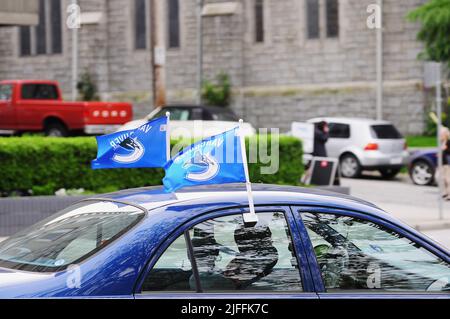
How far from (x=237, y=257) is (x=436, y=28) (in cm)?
2764

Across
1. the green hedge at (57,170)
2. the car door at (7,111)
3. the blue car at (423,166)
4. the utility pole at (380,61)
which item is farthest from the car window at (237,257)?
the utility pole at (380,61)

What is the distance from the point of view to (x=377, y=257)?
5.06 metres

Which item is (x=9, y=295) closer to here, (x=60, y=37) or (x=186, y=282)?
(x=186, y=282)

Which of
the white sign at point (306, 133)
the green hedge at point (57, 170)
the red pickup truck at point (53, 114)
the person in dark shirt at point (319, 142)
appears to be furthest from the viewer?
the red pickup truck at point (53, 114)

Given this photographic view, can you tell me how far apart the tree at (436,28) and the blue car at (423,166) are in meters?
6.16

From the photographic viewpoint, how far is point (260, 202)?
4.91m

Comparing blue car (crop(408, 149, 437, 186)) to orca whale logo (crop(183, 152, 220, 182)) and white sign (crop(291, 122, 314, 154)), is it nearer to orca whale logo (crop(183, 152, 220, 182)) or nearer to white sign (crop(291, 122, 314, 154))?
white sign (crop(291, 122, 314, 154))

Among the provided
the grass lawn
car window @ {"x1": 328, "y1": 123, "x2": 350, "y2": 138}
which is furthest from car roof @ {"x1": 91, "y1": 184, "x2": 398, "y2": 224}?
the grass lawn

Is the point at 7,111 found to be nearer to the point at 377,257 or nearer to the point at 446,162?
the point at 446,162

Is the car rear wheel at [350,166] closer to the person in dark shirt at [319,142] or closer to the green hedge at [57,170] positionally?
the person in dark shirt at [319,142]

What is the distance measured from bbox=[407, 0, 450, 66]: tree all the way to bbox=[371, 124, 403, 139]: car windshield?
392 centimetres

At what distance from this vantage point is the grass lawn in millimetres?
33344

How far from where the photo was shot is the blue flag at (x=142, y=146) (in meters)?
5.44

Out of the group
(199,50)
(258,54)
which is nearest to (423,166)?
(258,54)
